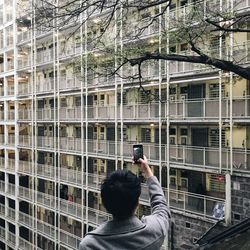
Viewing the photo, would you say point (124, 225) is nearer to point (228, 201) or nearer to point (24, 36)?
point (228, 201)

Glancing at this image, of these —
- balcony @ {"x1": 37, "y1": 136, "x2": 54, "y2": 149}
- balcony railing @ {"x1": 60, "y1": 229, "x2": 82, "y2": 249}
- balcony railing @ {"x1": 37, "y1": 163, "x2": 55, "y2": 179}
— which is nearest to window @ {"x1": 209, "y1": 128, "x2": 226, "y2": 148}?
balcony railing @ {"x1": 60, "y1": 229, "x2": 82, "y2": 249}

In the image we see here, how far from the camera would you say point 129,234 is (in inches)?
98.3

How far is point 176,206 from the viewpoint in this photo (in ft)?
62.3

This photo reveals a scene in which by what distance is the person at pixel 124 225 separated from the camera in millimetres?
2469

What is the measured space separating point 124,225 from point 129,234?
70mm

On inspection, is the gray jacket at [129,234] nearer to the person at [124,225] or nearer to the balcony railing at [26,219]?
the person at [124,225]

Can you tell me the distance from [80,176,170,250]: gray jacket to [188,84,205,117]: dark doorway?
16244 millimetres

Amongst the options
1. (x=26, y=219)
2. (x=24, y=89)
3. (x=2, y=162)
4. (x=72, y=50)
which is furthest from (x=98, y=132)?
(x=2, y=162)

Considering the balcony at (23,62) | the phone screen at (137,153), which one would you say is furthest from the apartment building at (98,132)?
the phone screen at (137,153)

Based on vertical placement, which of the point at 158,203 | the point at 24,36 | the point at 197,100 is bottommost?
the point at 158,203

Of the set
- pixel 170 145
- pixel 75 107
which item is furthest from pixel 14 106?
pixel 170 145

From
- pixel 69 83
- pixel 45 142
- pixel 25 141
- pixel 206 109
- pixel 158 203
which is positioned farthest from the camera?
pixel 25 141

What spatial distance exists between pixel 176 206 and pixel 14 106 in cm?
1926

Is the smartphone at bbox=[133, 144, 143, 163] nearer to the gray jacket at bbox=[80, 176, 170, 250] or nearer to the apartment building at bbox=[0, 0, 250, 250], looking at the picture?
the gray jacket at bbox=[80, 176, 170, 250]
